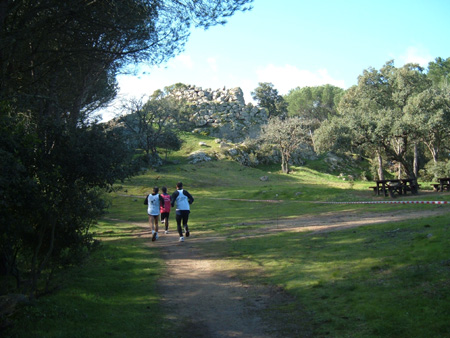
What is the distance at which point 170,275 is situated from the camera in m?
9.03

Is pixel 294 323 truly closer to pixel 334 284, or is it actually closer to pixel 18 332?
pixel 334 284

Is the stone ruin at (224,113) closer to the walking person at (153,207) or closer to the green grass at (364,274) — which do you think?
the walking person at (153,207)

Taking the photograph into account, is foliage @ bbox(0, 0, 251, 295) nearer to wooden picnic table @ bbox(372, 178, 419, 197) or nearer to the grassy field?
the grassy field

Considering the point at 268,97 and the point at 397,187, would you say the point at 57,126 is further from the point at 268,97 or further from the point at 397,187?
the point at 268,97

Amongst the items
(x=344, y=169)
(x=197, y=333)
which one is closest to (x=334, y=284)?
(x=197, y=333)

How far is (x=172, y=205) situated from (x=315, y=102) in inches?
3392

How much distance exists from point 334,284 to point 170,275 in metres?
3.78

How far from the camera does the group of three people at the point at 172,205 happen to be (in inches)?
529

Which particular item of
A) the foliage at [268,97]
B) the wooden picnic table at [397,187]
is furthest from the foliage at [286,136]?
the foliage at [268,97]

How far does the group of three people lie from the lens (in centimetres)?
1343

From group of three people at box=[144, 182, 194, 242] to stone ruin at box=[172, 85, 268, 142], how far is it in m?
52.8

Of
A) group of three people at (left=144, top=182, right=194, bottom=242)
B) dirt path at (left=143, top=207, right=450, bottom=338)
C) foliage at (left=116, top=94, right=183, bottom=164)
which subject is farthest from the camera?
foliage at (left=116, top=94, right=183, bottom=164)

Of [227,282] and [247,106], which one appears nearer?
[227,282]

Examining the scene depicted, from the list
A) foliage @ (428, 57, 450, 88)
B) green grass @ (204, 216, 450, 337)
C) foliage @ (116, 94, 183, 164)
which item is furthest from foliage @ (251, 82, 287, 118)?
green grass @ (204, 216, 450, 337)
